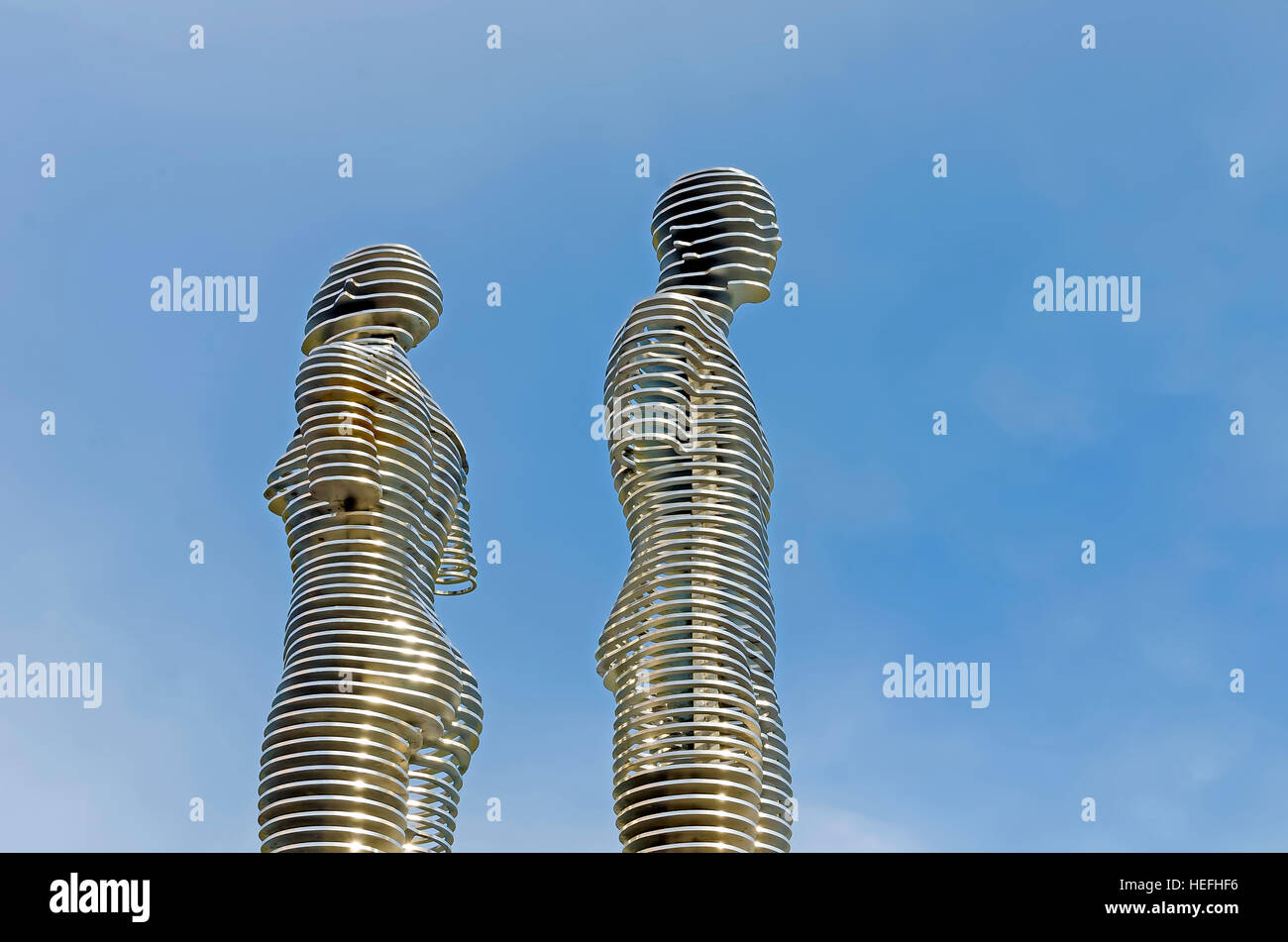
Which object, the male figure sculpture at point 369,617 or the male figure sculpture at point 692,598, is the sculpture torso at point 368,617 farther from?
the male figure sculpture at point 692,598

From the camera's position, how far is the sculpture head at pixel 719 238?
26781mm

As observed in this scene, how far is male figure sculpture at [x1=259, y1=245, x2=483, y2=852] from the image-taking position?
22.1 m

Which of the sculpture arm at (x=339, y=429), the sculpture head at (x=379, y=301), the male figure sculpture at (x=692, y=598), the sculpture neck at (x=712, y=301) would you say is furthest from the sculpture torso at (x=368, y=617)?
the sculpture neck at (x=712, y=301)

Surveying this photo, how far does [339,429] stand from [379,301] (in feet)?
11.3

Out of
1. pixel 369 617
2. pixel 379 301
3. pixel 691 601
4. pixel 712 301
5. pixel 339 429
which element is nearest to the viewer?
pixel 369 617

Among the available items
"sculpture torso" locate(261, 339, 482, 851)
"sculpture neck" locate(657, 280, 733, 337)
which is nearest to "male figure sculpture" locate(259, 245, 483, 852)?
"sculpture torso" locate(261, 339, 482, 851)

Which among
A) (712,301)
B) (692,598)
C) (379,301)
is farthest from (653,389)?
(379,301)

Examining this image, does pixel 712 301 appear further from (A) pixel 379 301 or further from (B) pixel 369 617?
(B) pixel 369 617

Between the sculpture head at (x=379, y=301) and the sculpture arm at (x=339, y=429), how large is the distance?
82.0 inches

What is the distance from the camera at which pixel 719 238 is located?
88.4 feet

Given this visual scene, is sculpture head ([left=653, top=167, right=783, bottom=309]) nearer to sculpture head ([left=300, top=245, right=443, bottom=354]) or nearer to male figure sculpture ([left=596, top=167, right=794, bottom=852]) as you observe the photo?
male figure sculpture ([left=596, top=167, right=794, bottom=852])

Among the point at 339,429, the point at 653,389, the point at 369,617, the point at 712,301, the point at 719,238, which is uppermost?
the point at 719,238

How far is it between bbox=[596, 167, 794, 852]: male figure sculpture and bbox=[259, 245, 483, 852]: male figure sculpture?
2342 mm
